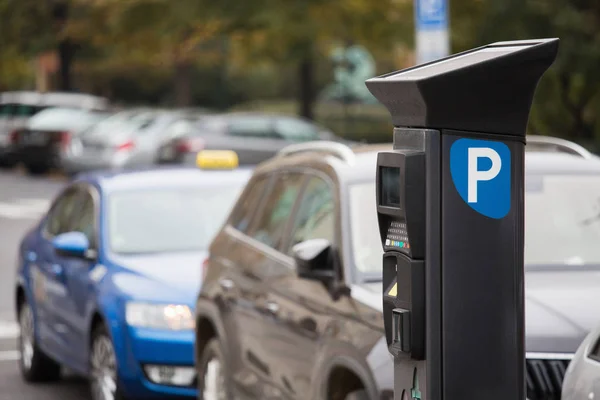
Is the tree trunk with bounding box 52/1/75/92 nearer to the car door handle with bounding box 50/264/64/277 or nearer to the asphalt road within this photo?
the asphalt road

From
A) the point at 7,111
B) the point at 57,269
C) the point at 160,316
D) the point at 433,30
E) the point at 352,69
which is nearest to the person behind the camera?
the point at 160,316

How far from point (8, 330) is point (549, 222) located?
22.5ft

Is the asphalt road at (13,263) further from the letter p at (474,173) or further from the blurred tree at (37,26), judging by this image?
the blurred tree at (37,26)

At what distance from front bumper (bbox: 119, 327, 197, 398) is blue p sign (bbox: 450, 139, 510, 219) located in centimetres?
429

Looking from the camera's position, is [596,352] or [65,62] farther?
[65,62]

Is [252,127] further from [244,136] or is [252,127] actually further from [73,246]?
[73,246]

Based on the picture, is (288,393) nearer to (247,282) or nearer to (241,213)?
(247,282)

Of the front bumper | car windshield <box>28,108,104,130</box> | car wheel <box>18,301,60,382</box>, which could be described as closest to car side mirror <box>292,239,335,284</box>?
the front bumper

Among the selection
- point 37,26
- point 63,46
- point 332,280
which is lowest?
→ point 63,46

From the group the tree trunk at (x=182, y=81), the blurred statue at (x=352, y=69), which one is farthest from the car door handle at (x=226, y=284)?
the tree trunk at (x=182, y=81)

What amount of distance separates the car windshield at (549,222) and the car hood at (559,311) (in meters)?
0.34

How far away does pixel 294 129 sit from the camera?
2706cm

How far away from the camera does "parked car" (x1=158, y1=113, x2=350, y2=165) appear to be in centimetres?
2667

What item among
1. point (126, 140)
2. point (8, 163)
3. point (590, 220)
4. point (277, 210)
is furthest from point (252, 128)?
point (590, 220)
